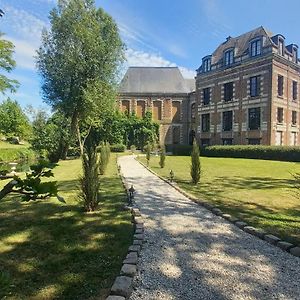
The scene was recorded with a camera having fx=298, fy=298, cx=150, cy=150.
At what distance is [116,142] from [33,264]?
41.7 meters

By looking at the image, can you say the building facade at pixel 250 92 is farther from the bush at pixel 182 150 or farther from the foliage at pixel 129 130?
the foliage at pixel 129 130

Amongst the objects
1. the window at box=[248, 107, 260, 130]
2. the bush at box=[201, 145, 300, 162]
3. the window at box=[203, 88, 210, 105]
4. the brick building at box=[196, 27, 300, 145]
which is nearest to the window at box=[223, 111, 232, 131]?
the brick building at box=[196, 27, 300, 145]

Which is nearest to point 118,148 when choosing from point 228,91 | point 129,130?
point 129,130

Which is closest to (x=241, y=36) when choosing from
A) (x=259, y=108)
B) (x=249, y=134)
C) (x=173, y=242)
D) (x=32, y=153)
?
(x=259, y=108)

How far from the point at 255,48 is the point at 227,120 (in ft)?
29.0

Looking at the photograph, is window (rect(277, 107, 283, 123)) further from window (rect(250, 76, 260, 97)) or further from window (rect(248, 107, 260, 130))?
window (rect(250, 76, 260, 97))

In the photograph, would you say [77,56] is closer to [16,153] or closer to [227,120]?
[16,153]

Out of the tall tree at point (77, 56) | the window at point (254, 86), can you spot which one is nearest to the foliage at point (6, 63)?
the tall tree at point (77, 56)

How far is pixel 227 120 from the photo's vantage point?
37281 millimetres

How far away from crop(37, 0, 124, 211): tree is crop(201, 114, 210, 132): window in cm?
1673

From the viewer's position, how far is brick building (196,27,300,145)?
32438 mm

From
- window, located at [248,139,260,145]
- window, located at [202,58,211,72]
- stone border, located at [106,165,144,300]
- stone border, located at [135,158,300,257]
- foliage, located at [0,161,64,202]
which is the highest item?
window, located at [202,58,211,72]

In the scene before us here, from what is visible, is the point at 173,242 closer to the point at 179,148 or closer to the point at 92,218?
the point at 92,218

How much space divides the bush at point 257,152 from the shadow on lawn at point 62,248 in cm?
2278
